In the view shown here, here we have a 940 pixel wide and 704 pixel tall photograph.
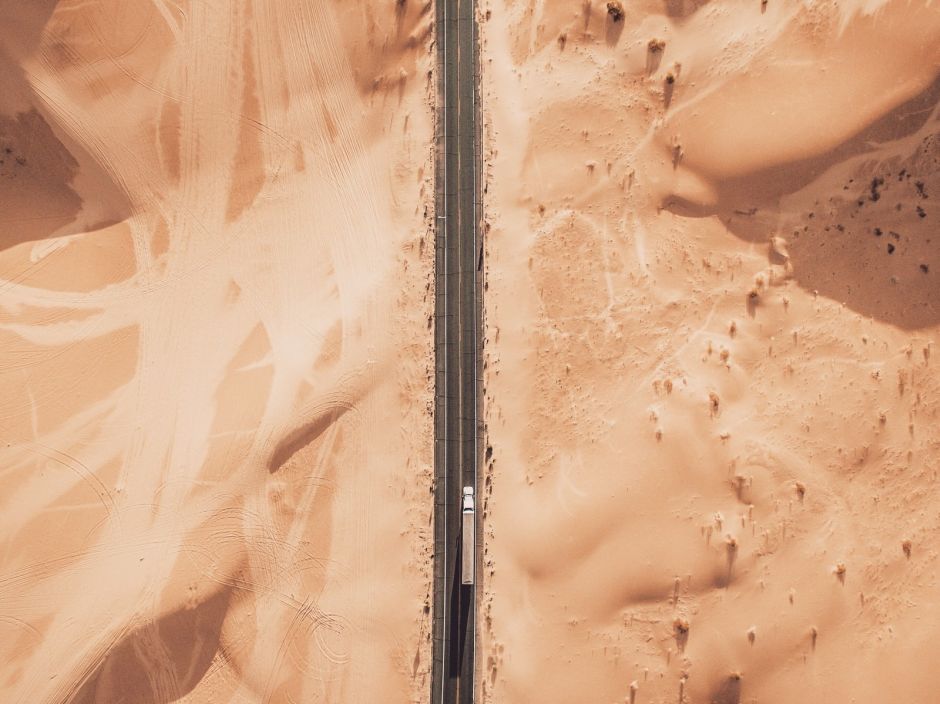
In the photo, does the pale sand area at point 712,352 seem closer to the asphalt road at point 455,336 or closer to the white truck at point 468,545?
the asphalt road at point 455,336

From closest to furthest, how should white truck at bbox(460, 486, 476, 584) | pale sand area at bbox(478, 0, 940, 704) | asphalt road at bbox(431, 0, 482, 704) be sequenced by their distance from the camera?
pale sand area at bbox(478, 0, 940, 704) < white truck at bbox(460, 486, 476, 584) < asphalt road at bbox(431, 0, 482, 704)

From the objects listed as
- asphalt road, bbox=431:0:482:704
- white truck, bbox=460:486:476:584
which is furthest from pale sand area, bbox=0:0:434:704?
white truck, bbox=460:486:476:584

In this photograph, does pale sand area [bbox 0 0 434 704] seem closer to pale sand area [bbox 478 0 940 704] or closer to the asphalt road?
the asphalt road

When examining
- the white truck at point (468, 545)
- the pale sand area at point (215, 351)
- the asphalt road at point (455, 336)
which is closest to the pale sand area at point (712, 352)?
the asphalt road at point (455, 336)

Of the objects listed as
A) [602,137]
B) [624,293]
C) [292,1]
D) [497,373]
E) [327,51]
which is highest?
[292,1]

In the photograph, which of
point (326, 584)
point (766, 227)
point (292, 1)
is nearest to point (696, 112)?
point (766, 227)

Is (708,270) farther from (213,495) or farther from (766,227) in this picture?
(213,495)

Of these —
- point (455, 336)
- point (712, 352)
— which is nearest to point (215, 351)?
point (455, 336)

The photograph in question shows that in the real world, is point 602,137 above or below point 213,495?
above
